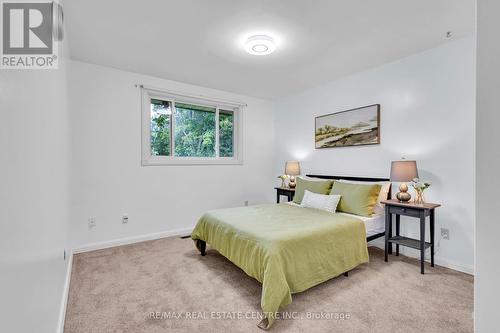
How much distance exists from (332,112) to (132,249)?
145 inches

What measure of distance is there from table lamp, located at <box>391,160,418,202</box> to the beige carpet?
798 mm

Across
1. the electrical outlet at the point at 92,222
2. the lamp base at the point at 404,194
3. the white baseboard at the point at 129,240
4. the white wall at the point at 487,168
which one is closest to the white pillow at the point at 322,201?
the lamp base at the point at 404,194

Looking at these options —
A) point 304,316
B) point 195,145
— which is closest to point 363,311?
point 304,316

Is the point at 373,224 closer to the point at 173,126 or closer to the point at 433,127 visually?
the point at 433,127

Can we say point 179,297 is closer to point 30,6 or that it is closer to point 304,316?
point 304,316

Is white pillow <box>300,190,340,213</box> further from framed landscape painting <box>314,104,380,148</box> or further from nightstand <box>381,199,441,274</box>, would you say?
framed landscape painting <box>314,104,380,148</box>

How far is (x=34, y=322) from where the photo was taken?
0.99 metres

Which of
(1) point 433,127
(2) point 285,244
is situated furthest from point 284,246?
(1) point 433,127

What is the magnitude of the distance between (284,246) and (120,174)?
2.66m

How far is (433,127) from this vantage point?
2826 mm

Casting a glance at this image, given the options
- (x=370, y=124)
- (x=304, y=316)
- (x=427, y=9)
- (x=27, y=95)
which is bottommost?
(x=304, y=316)

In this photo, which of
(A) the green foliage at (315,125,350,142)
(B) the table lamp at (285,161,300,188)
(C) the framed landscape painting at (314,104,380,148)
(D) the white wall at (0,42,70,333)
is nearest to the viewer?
(D) the white wall at (0,42,70,333)

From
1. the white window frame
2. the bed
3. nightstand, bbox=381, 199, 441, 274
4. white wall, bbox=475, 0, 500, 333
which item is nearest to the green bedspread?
the bed

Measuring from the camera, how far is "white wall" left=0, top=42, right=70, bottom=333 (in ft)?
2.45
